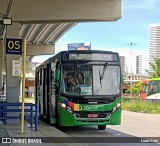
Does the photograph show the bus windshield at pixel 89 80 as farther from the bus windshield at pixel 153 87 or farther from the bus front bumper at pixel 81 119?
the bus windshield at pixel 153 87

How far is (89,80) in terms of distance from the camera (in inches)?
631

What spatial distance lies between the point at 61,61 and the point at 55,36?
82.5 feet

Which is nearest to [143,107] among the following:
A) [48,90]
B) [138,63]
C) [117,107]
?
[48,90]

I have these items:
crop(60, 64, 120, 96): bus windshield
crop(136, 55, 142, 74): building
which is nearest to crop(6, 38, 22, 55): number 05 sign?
crop(60, 64, 120, 96): bus windshield

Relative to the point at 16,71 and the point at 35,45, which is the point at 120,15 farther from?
the point at 35,45

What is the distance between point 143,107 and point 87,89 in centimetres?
1978

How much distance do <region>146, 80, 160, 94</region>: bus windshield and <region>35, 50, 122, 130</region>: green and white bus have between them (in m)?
31.8

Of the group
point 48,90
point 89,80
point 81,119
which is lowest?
point 81,119

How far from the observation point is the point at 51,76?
58.6 ft

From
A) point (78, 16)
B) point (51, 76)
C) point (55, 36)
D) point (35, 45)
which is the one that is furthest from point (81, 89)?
point (35, 45)

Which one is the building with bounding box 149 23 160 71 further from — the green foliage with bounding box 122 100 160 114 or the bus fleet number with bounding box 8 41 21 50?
the bus fleet number with bounding box 8 41 21 50

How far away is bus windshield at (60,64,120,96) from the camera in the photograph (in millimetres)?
15922

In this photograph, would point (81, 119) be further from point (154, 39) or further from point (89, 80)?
point (154, 39)

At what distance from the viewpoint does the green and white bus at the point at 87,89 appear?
1565 cm
